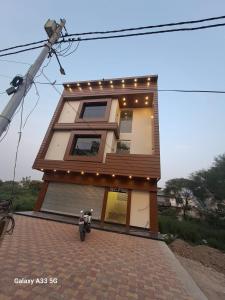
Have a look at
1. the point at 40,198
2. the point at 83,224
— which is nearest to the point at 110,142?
the point at 40,198

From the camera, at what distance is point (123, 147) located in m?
15.1

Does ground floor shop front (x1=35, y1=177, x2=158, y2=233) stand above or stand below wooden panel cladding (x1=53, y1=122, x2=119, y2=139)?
below

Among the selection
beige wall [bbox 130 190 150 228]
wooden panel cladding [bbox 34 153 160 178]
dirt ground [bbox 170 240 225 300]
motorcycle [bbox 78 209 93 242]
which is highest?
wooden panel cladding [bbox 34 153 160 178]

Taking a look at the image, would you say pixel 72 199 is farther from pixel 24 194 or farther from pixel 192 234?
pixel 24 194

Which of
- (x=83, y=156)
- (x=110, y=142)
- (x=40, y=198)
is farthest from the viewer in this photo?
(x=110, y=142)

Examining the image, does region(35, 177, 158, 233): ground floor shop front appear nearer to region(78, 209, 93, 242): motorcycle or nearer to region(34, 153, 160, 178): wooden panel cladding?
region(34, 153, 160, 178): wooden panel cladding

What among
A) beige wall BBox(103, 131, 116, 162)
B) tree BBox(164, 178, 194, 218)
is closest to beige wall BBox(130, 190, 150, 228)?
beige wall BBox(103, 131, 116, 162)

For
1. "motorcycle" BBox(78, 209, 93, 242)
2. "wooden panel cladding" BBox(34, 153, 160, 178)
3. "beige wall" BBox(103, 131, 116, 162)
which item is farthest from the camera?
"beige wall" BBox(103, 131, 116, 162)

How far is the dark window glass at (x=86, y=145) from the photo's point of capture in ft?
46.6

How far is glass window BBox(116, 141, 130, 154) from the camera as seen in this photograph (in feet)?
48.8

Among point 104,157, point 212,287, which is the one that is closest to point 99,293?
point 212,287

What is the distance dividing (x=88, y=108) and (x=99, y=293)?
1494cm

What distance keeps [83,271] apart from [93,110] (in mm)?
13748

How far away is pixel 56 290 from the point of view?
138 inches
